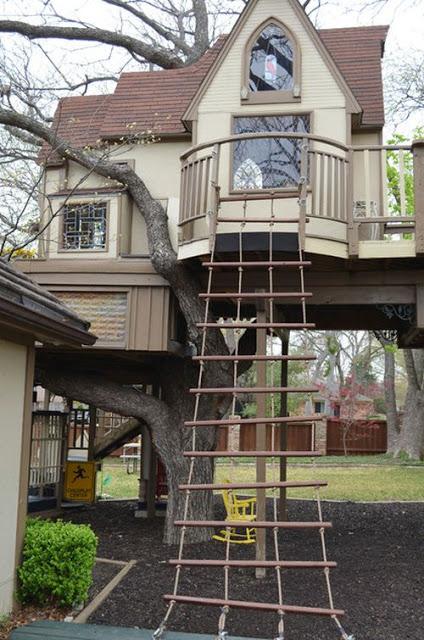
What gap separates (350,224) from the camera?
804 cm

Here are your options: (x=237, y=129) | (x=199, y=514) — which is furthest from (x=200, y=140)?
(x=199, y=514)

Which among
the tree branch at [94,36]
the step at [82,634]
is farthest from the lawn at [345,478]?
the tree branch at [94,36]

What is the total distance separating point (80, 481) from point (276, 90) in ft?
26.2

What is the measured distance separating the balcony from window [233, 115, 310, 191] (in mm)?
13

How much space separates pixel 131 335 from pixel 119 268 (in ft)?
3.04

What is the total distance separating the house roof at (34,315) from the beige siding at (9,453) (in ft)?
0.92

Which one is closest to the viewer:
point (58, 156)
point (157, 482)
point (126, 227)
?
point (126, 227)

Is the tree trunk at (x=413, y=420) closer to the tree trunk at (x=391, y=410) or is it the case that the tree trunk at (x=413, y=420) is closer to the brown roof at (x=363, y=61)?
the tree trunk at (x=391, y=410)

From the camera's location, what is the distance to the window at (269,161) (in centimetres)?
878

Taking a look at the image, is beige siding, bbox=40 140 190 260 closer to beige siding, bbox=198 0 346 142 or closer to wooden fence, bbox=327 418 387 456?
beige siding, bbox=198 0 346 142

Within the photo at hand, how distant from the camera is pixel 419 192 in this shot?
780 cm

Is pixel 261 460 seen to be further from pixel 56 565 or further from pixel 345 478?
pixel 345 478

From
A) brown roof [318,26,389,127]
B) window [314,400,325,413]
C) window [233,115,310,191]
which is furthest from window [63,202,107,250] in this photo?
window [314,400,325,413]

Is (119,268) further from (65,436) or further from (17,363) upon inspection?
(65,436)
